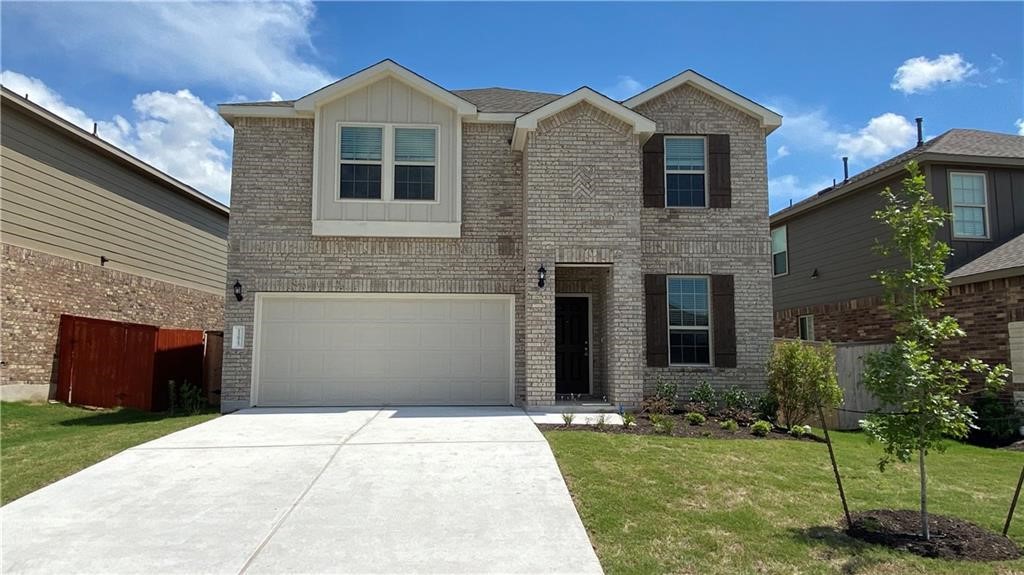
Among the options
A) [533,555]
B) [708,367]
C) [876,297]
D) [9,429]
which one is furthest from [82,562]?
[876,297]

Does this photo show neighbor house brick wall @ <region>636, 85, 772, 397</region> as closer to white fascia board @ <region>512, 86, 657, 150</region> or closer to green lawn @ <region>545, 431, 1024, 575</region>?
white fascia board @ <region>512, 86, 657, 150</region>

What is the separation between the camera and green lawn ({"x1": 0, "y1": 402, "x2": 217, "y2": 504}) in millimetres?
6953

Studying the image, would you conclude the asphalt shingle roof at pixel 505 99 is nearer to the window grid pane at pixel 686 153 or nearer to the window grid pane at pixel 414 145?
the window grid pane at pixel 414 145

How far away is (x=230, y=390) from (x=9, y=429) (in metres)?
3.18

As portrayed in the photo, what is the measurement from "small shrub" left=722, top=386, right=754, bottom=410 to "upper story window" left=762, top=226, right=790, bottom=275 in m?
9.18

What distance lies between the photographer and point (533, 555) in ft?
16.2

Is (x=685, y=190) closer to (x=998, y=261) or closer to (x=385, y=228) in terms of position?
(x=385, y=228)

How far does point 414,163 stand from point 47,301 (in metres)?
7.79

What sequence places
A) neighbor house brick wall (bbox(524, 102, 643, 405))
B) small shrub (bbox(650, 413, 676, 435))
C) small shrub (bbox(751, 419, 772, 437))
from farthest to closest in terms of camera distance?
neighbor house brick wall (bbox(524, 102, 643, 405)) < small shrub (bbox(751, 419, 772, 437)) < small shrub (bbox(650, 413, 676, 435))

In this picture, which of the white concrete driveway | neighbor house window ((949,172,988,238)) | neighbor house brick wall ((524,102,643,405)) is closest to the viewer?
the white concrete driveway

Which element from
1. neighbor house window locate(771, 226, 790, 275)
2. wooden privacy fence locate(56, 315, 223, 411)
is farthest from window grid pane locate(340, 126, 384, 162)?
neighbor house window locate(771, 226, 790, 275)

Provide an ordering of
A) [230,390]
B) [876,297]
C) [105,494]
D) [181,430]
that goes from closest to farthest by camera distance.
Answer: [105,494] < [181,430] < [230,390] < [876,297]

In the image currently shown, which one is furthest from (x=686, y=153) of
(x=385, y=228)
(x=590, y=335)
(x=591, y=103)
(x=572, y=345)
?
(x=385, y=228)

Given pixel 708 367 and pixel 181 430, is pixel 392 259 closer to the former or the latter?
pixel 181 430
